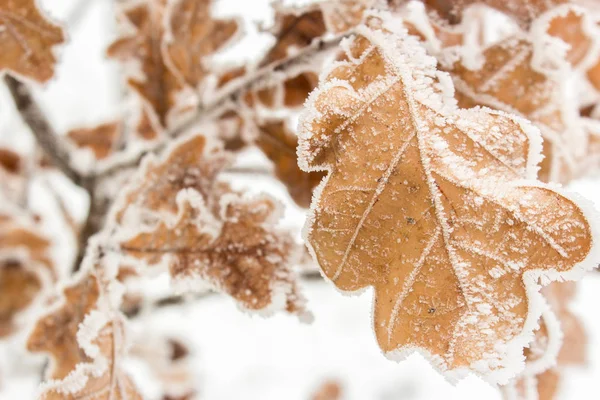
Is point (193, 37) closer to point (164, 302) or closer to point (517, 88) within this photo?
point (517, 88)

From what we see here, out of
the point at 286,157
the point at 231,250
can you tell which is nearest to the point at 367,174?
the point at 231,250

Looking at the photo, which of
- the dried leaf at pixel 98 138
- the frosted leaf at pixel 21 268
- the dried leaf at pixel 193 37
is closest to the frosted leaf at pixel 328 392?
the frosted leaf at pixel 21 268

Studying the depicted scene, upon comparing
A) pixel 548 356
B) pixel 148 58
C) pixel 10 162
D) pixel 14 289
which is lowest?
pixel 14 289

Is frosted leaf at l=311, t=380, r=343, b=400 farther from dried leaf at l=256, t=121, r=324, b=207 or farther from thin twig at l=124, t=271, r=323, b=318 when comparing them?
dried leaf at l=256, t=121, r=324, b=207

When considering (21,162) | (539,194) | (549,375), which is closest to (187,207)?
(539,194)

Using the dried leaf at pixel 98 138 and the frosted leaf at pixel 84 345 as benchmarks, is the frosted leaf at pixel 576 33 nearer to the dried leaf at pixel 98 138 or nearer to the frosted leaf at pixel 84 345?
the frosted leaf at pixel 84 345

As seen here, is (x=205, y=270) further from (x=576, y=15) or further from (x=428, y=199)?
(x=576, y=15)

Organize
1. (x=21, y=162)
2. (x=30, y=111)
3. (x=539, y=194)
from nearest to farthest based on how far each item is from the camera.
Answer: (x=539, y=194) → (x=30, y=111) → (x=21, y=162)
